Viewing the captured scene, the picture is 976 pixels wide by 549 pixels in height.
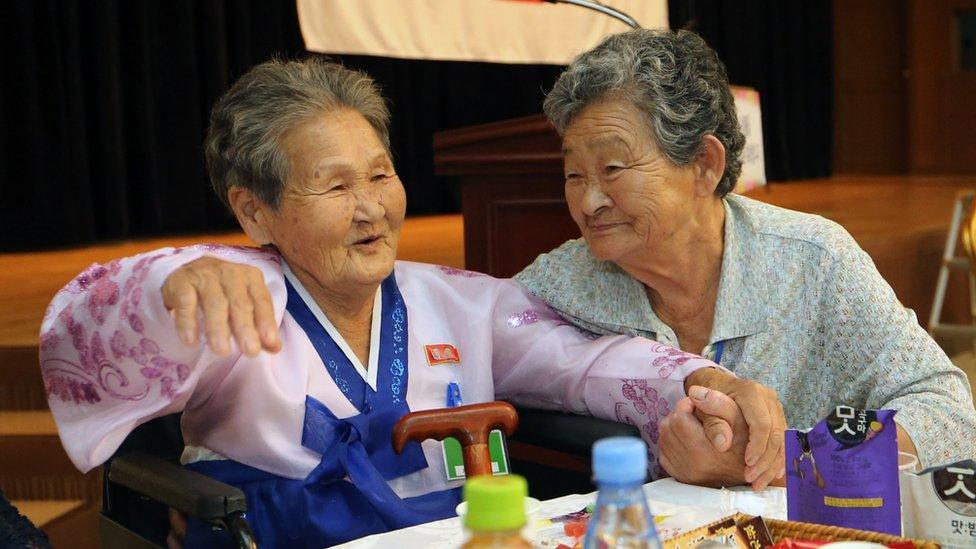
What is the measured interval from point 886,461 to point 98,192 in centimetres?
545

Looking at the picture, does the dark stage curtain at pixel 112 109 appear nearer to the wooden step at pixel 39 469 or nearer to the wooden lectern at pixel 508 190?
the wooden step at pixel 39 469

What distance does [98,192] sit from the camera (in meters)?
6.10

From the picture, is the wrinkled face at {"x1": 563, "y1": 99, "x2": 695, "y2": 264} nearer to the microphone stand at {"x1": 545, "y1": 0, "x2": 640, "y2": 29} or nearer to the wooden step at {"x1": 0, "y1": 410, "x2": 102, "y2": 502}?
the microphone stand at {"x1": 545, "y1": 0, "x2": 640, "y2": 29}

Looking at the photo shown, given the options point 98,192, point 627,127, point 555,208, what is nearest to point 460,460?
point 627,127

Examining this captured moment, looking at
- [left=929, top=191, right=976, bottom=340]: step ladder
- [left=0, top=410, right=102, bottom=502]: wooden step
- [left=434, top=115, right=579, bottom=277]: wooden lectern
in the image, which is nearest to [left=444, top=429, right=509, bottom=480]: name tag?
[left=434, top=115, right=579, bottom=277]: wooden lectern

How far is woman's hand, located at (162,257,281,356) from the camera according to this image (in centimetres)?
133

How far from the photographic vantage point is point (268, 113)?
1.87 m

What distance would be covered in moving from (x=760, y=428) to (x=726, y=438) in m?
0.06

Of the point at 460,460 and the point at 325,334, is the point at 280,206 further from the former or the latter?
the point at 460,460

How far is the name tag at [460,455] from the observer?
1.80 meters

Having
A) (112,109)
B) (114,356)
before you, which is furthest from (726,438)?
(112,109)

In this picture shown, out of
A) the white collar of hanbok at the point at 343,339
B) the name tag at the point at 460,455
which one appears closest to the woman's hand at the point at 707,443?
the name tag at the point at 460,455

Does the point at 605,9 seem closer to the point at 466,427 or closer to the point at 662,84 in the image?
the point at 662,84

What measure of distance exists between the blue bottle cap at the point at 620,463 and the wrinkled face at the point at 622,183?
1.17 metres
